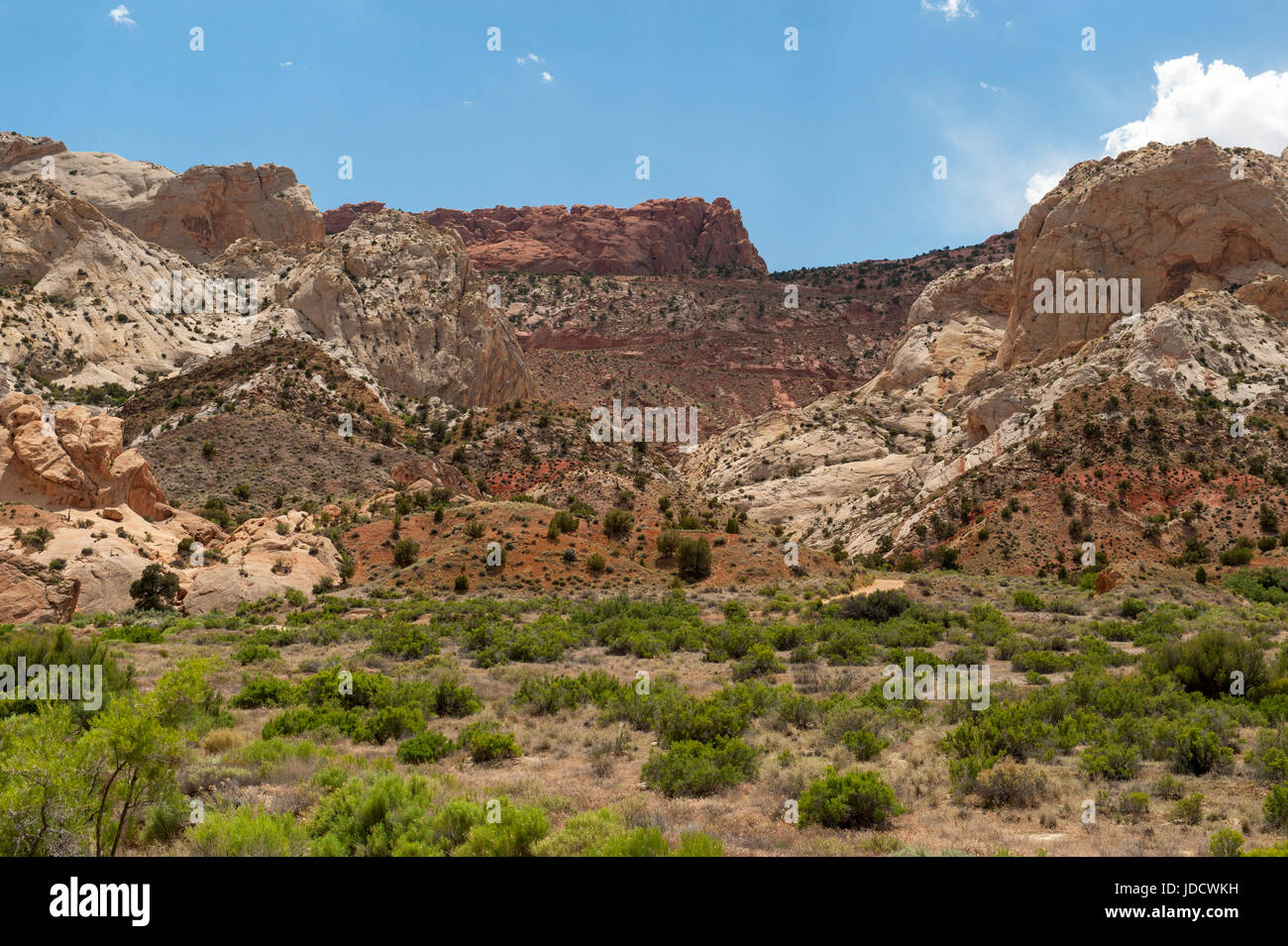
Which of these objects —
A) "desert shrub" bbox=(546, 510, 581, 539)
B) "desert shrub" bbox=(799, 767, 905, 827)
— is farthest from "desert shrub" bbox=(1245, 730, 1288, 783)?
"desert shrub" bbox=(546, 510, 581, 539)

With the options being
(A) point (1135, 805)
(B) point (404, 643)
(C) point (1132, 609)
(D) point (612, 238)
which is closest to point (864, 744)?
(A) point (1135, 805)

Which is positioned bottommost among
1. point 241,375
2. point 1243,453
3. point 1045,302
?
point 1243,453

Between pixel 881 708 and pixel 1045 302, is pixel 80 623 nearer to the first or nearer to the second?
pixel 881 708

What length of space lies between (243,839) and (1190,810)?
8412 mm

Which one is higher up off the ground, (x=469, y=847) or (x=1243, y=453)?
(x=1243, y=453)

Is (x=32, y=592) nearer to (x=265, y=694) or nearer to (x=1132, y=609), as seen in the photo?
(x=265, y=694)

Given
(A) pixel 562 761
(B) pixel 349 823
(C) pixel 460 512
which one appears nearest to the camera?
(B) pixel 349 823

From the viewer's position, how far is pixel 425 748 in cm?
1037

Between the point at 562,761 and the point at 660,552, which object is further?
the point at 660,552

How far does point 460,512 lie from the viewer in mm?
36406

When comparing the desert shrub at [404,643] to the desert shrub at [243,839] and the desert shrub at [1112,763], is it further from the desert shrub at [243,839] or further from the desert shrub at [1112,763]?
the desert shrub at [1112,763]

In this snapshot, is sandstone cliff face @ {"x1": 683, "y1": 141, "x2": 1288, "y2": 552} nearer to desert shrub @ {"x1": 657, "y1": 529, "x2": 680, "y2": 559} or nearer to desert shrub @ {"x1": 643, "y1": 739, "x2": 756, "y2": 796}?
desert shrub @ {"x1": 657, "y1": 529, "x2": 680, "y2": 559}
